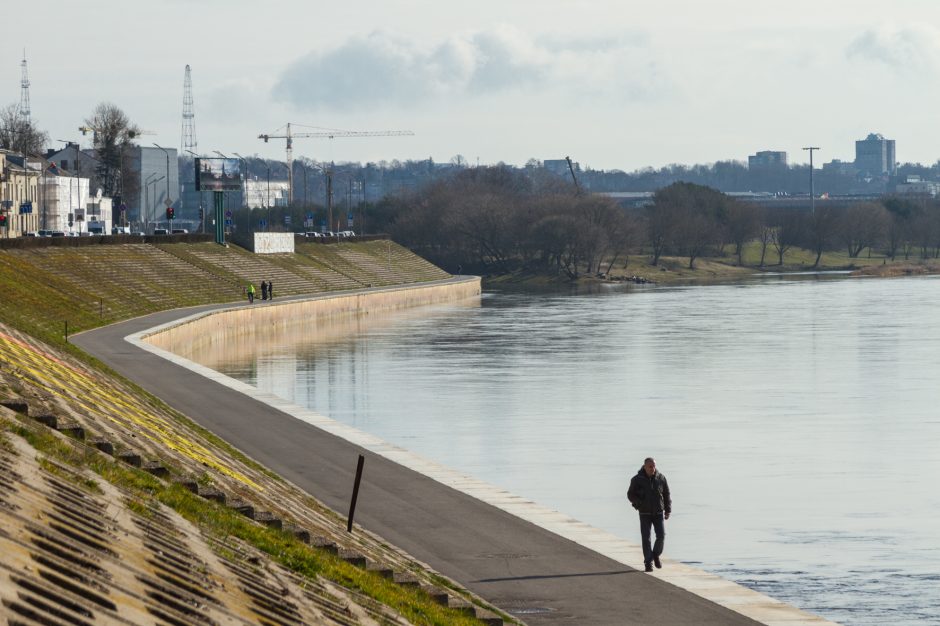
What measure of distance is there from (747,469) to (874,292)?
108m

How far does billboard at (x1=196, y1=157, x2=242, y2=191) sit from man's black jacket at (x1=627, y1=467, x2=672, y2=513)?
106895 millimetres

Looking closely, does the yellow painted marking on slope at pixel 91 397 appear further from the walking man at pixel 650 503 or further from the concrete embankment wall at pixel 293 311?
the concrete embankment wall at pixel 293 311

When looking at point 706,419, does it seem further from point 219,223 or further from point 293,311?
point 219,223

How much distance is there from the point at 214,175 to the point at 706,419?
87.8m

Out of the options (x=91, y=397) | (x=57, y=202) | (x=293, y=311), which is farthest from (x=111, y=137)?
(x=91, y=397)

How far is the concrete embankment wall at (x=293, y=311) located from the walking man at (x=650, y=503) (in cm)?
4533

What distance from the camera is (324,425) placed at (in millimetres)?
39469

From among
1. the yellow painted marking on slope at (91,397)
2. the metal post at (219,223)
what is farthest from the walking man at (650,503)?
the metal post at (219,223)

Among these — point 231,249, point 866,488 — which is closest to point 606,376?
point 866,488

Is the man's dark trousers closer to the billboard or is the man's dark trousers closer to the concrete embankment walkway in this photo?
the concrete embankment walkway

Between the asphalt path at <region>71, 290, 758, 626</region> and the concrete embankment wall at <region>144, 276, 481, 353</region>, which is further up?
the asphalt path at <region>71, 290, 758, 626</region>

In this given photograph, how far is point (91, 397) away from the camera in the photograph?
115 ft

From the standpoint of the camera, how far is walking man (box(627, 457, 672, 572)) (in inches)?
891

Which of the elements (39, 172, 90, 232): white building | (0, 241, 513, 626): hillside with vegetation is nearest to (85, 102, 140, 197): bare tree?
(39, 172, 90, 232): white building
